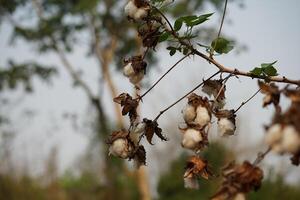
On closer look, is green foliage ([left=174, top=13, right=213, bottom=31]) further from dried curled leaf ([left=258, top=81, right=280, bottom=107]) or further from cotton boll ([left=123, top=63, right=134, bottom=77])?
dried curled leaf ([left=258, top=81, right=280, bottom=107])

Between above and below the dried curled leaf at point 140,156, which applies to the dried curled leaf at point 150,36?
above

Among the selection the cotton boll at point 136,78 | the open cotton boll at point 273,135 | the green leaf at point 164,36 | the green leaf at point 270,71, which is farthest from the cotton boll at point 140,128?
the open cotton boll at point 273,135

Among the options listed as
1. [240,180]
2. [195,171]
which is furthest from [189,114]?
[240,180]

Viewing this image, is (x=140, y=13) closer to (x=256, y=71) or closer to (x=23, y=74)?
(x=256, y=71)

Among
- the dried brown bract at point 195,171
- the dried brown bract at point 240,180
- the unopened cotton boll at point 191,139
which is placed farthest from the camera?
the dried brown bract at point 195,171

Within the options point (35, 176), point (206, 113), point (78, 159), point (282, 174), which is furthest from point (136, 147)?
point (78, 159)

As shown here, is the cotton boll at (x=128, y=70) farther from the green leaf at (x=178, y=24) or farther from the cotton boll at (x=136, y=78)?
the green leaf at (x=178, y=24)

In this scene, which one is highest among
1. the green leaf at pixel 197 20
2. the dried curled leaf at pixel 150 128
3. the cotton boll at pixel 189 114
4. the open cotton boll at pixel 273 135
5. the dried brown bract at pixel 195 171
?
the green leaf at pixel 197 20
